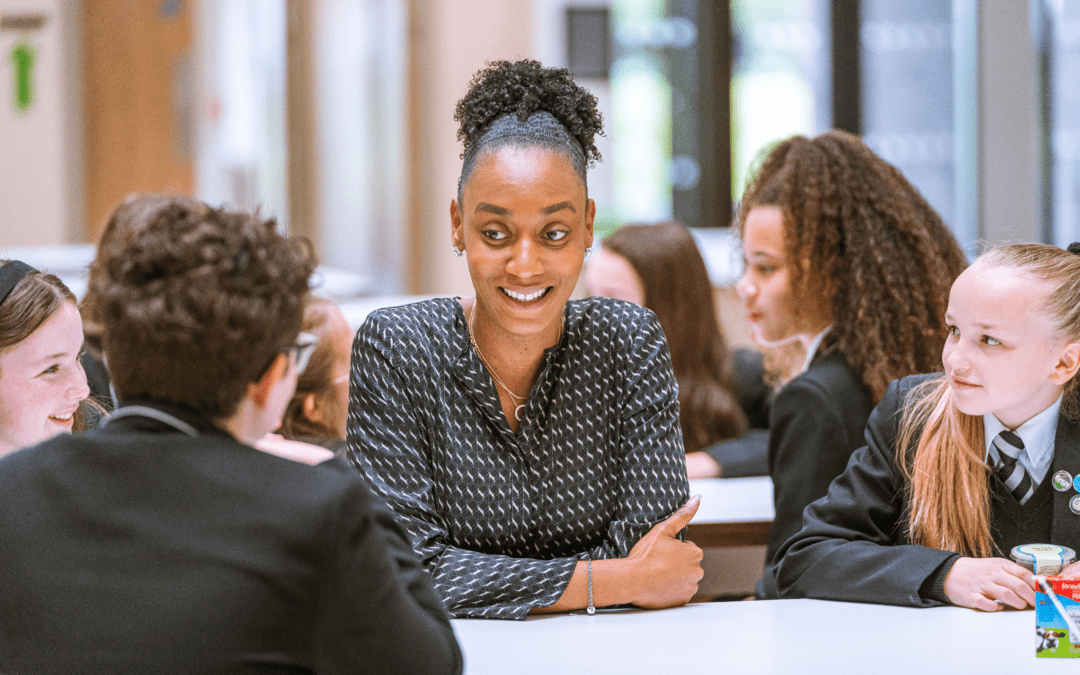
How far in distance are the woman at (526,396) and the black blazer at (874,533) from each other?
0.26 m

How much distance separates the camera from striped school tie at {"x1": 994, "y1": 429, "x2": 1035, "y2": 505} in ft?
5.70

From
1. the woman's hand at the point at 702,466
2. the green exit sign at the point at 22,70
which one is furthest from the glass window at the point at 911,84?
the green exit sign at the point at 22,70

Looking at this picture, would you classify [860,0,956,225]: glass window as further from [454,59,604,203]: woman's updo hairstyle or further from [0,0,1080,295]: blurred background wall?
[454,59,604,203]: woman's updo hairstyle

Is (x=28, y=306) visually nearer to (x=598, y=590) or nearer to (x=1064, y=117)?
(x=598, y=590)

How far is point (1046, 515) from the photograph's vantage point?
68.0 inches

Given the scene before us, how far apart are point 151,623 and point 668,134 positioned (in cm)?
431

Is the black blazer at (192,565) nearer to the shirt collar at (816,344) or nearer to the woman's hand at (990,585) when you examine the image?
the woman's hand at (990,585)

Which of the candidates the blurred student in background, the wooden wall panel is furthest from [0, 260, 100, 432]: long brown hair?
the wooden wall panel

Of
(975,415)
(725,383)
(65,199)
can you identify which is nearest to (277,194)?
(65,199)

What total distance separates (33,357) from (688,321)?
212cm

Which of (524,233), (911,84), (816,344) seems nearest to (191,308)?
(524,233)

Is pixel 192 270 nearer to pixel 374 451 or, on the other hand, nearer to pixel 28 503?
pixel 28 503

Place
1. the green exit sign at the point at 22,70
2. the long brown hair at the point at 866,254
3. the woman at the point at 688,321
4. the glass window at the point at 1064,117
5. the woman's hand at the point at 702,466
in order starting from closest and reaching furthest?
the long brown hair at the point at 866,254 < the woman's hand at the point at 702,466 < the woman at the point at 688,321 < the green exit sign at the point at 22,70 < the glass window at the point at 1064,117

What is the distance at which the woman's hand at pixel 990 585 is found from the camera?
1603 mm
